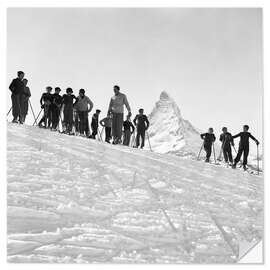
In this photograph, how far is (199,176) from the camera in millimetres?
8266

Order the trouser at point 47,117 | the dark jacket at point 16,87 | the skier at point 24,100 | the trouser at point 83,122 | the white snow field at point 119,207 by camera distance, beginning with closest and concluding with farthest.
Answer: the white snow field at point 119,207
the dark jacket at point 16,87
the skier at point 24,100
the trouser at point 47,117
the trouser at point 83,122

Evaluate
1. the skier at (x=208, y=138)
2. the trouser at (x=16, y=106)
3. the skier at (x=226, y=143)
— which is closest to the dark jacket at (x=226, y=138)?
the skier at (x=226, y=143)

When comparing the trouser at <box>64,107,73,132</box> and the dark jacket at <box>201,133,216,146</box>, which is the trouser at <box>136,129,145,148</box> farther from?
the trouser at <box>64,107,73,132</box>

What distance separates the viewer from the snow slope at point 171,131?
8336 millimetres

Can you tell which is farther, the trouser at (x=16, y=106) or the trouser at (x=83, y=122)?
the trouser at (x=83, y=122)

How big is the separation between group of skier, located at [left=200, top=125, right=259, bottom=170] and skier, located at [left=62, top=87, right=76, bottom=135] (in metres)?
2.29

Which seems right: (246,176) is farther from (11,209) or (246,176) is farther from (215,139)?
(11,209)

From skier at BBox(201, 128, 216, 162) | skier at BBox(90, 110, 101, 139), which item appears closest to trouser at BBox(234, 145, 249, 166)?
skier at BBox(201, 128, 216, 162)

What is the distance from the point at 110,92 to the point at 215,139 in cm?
180

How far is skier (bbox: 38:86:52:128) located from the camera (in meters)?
8.69

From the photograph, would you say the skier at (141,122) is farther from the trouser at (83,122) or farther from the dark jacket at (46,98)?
the dark jacket at (46,98)

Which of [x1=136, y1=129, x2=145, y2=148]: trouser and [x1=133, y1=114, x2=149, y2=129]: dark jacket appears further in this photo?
[x1=136, y1=129, x2=145, y2=148]: trouser

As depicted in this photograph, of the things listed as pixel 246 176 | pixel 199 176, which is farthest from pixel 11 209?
pixel 246 176

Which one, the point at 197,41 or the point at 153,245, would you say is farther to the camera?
the point at 197,41
